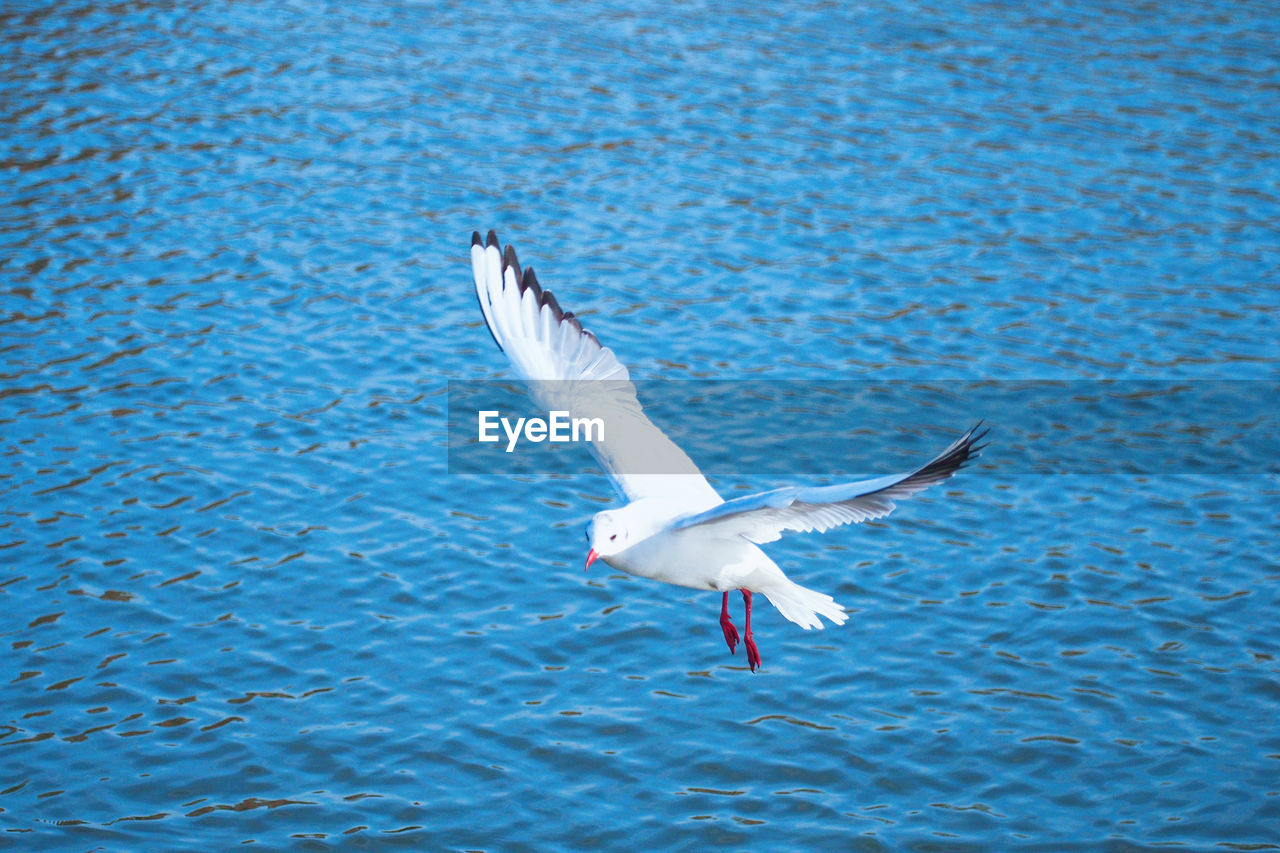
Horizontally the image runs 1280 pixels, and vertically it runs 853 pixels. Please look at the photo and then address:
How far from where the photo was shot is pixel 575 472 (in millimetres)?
11211

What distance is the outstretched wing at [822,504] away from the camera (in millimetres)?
5551

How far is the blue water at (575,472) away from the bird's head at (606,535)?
207cm

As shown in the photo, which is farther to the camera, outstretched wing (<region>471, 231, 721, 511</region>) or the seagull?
outstretched wing (<region>471, 231, 721, 511</region>)

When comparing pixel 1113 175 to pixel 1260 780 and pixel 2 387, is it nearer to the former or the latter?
pixel 1260 780

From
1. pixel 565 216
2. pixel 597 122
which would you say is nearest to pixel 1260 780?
pixel 565 216

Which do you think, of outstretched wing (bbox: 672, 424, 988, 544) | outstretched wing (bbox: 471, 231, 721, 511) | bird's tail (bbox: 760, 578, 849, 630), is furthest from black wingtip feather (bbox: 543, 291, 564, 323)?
bird's tail (bbox: 760, 578, 849, 630)

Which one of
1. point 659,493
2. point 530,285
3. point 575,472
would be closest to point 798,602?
point 659,493

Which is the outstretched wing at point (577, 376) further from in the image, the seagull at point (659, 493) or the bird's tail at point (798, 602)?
the bird's tail at point (798, 602)

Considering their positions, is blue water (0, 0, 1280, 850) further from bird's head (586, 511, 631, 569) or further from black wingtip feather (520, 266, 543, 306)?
black wingtip feather (520, 266, 543, 306)

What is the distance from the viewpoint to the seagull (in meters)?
5.78

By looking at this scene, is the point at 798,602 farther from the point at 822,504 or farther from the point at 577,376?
the point at 577,376

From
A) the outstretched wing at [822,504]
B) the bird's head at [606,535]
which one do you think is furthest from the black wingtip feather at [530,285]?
the outstretched wing at [822,504]

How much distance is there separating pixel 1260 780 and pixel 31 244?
41.2 ft

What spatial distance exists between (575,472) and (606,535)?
486 cm
